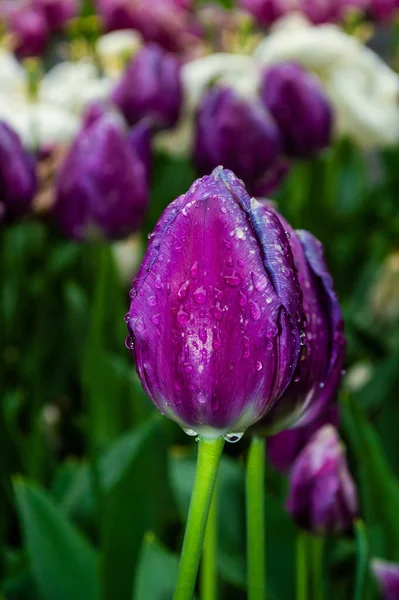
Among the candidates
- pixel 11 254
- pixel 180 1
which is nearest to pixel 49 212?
pixel 11 254

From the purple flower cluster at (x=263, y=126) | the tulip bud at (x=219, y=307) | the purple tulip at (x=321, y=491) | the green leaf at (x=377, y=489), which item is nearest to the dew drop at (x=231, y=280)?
the tulip bud at (x=219, y=307)

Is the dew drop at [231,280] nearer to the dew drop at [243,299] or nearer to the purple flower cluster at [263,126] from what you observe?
the dew drop at [243,299]

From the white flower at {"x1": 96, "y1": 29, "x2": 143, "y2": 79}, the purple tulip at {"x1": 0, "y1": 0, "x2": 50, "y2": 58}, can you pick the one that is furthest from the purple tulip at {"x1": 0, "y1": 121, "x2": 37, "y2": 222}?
the purple tulip at {"x1": 0, "y1": 0, "x2": 50, "y2": 58}

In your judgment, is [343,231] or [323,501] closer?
[323,501]

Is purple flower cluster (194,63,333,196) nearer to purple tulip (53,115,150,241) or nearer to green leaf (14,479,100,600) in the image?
purple tulip (53,115,150,241)

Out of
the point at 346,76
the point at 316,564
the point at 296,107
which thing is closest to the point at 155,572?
the point at 316,564

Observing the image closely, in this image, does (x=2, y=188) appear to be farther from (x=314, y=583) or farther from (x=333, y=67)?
(x=333, y=67)

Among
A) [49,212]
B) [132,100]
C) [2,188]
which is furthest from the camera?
[132,100]

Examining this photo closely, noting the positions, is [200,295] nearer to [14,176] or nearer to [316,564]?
[316,564]
